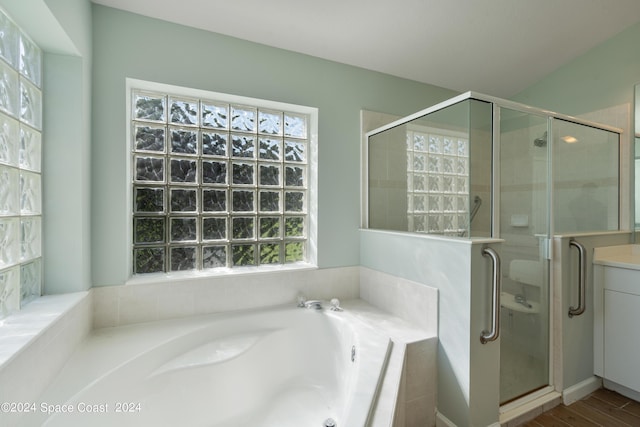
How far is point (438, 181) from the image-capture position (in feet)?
6.41

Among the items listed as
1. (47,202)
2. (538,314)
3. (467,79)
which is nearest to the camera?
(47,202)

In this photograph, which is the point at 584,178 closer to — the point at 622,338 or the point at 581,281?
the point at 581,281

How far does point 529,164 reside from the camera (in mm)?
1869

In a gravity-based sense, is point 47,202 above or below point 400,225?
above

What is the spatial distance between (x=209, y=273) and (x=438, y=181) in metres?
1.70

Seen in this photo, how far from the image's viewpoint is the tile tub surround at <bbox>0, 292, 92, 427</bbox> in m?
0.96

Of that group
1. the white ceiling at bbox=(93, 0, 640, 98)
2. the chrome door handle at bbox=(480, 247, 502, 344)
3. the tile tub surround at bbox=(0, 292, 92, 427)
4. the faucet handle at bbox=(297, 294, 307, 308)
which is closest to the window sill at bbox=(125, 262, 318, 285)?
the faucet handle at bbox=(297, 294, 307, 308)

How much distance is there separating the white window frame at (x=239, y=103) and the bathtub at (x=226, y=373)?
0.30 meters

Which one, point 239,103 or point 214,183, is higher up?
point 239,103

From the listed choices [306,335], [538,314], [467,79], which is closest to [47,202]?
[306,335]

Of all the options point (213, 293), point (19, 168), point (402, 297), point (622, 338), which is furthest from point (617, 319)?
point (19, 168)

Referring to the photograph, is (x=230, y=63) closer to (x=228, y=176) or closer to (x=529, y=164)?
(x=228, y=176)

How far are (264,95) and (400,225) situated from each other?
54.8 inches

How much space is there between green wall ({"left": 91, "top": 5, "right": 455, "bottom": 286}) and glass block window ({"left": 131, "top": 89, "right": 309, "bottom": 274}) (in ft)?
0.52
